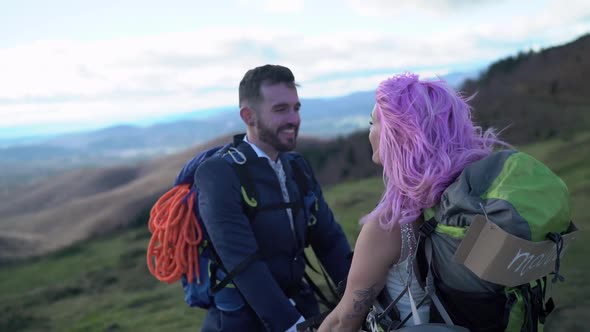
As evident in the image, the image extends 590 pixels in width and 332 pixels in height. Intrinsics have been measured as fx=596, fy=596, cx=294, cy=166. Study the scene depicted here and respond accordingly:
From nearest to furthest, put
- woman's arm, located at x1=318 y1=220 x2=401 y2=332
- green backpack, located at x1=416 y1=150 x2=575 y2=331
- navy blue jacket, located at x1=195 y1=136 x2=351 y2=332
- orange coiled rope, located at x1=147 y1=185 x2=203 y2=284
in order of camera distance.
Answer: green backpack, located at x1=416 y1=150 x2=575 y2=331 → woman's arm, located at x1=318 y1=220 x2=401 y2=332 → navy blue jacket, located at x1=195 y1=136 x2=351 y2=332 → orange coiled rope, located at x1=147 y1=185 x2=203 y2=284

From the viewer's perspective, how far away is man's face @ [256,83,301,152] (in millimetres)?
3139

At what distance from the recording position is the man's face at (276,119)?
3.14 meters

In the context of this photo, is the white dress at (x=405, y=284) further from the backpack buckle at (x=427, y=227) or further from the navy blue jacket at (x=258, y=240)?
the navy blue jacket at (x=258, y=240)

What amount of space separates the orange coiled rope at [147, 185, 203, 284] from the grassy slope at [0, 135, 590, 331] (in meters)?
3.35

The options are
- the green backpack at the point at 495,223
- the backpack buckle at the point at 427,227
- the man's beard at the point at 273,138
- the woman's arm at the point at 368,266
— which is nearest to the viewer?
the green backpack at the point at 495,223

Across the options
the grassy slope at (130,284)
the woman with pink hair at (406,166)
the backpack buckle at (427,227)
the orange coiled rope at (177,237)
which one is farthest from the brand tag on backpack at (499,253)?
the grassy slope at (130,284)

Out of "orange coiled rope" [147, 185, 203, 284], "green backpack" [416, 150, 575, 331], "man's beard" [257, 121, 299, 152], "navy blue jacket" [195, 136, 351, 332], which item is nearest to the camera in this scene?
"green backpack" [416, 150, 575, 331]

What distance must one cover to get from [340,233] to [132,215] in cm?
2275

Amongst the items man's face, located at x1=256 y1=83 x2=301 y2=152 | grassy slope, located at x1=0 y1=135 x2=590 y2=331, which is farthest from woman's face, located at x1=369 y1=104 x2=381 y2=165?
grassy slope, located at x1=0 y1=135 x2=590 y2=331

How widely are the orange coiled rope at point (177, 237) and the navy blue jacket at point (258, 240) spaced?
12cm

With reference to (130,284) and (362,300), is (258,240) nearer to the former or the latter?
(362,300)

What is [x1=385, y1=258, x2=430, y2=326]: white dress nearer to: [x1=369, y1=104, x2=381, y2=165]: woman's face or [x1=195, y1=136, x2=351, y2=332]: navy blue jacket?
[x1=369, y1=104, x2=381, y2=165]: woman's face

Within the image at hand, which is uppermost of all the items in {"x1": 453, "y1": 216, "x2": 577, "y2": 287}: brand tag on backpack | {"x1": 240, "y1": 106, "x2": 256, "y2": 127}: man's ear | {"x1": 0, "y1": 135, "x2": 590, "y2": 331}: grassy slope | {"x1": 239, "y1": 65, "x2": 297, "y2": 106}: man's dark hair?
{"x1": 239, "y1": 65, "x2": 297, "y2": 106}: man's dark hair

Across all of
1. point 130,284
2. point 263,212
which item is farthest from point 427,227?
point 130,284
